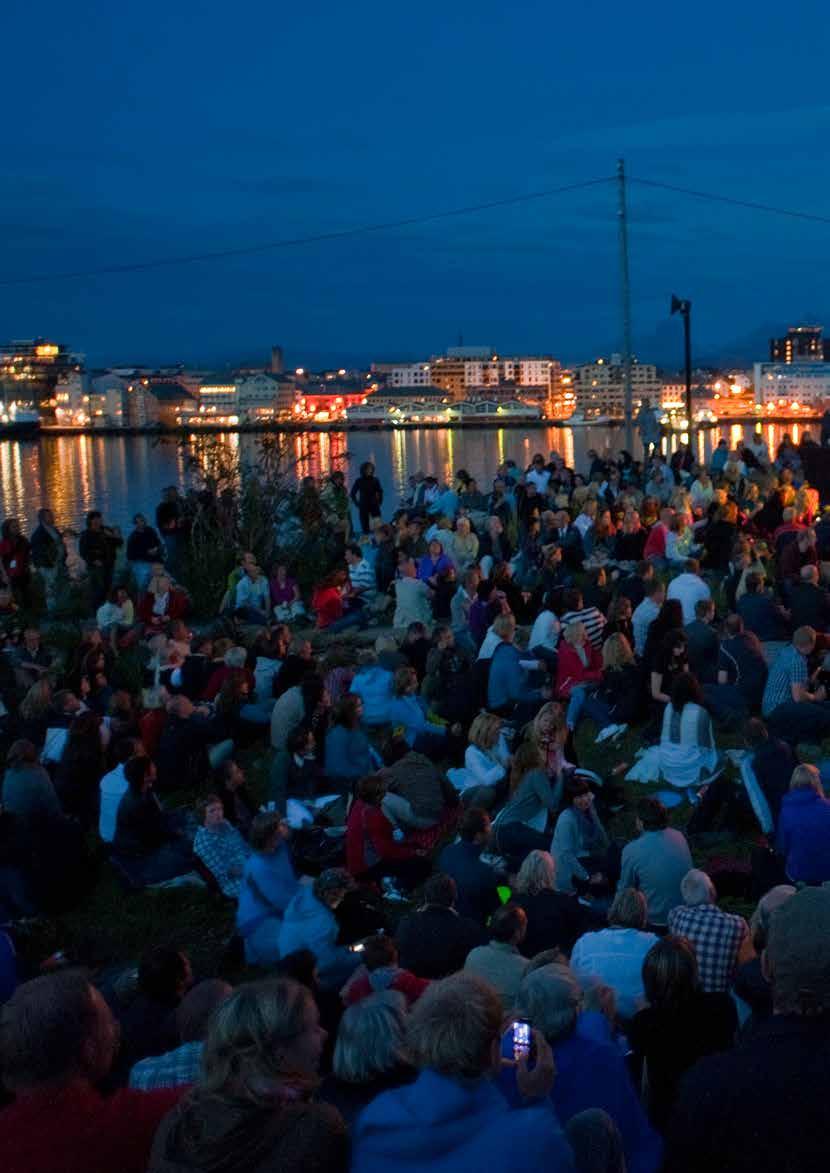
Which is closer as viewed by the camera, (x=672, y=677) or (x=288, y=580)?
(x=672, y=677)

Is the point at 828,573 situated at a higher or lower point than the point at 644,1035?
higher

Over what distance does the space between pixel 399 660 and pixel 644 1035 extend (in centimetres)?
508

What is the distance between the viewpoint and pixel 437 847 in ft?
21.0

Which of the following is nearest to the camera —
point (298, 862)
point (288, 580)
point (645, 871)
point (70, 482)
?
point (645, 871)

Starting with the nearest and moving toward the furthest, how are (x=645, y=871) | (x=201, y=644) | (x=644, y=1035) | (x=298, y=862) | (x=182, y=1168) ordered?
1. (x=182, y=1168)
2. (x=644, y=1035)
3. (x=645, y=871)
4. (x=298, y=862)
5. (x=201, y=644)

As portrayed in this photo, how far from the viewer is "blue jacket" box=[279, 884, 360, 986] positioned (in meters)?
4.59

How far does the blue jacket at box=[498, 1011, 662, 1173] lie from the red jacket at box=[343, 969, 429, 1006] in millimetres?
758

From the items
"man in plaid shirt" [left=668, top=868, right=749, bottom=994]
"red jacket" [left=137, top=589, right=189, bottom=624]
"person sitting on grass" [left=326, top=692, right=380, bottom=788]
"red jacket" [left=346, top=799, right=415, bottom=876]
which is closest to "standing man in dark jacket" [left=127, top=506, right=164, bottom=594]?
"red jacket" [left=137, top=589, right=189, bottom=624]

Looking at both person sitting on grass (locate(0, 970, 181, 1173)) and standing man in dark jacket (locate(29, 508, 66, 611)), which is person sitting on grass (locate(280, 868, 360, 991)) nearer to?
person sitting on grass (locate(0, 970, 181, 1173))

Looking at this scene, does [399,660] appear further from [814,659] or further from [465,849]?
[465,849]

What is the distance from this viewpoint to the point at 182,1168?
2.05 m

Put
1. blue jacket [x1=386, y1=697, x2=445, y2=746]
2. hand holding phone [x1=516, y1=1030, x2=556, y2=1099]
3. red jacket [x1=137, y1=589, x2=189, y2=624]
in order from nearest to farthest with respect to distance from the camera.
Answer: hand holding phone [x1=516, y1=1030, x2=556, y2=1099], blue jacket [x1=386, y1=697, x2=445, y2=746], red jacket [x1=137, y1=589, x2=189, y2=624]

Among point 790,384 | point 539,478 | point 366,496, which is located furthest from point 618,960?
point 790,384

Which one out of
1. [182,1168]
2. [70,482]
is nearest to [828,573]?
[182,1168]
